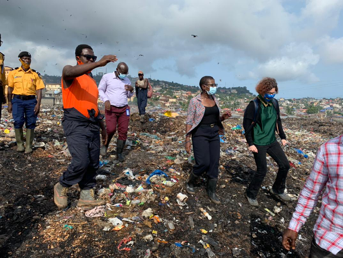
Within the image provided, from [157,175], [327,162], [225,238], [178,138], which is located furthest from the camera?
[178,138]

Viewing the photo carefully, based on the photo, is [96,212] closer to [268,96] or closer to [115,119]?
[115,119]

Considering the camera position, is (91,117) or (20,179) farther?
(20,179)

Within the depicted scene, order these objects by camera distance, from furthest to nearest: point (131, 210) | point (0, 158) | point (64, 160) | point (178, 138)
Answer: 1. point (178, 138)
2. point (64, 160)
3. point (0, 158)
4. point (131, 210)

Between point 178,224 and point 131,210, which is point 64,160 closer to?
point 131,210

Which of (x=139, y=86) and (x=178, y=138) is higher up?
(x=139, y=86)

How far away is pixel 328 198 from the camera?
1.34 metres

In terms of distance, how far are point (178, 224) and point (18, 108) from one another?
161 inches

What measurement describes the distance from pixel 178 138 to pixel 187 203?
175 inches

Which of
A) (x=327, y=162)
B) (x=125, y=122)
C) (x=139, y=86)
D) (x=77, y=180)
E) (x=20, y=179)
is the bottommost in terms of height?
(x=20, y=179)

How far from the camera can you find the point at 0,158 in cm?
435

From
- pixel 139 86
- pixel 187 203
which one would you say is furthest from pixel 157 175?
pixel 139 86

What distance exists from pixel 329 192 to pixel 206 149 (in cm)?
187

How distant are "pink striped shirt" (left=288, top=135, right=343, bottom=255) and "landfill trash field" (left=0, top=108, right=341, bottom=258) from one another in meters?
1.29

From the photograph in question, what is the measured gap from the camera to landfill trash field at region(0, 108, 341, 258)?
2291mm
